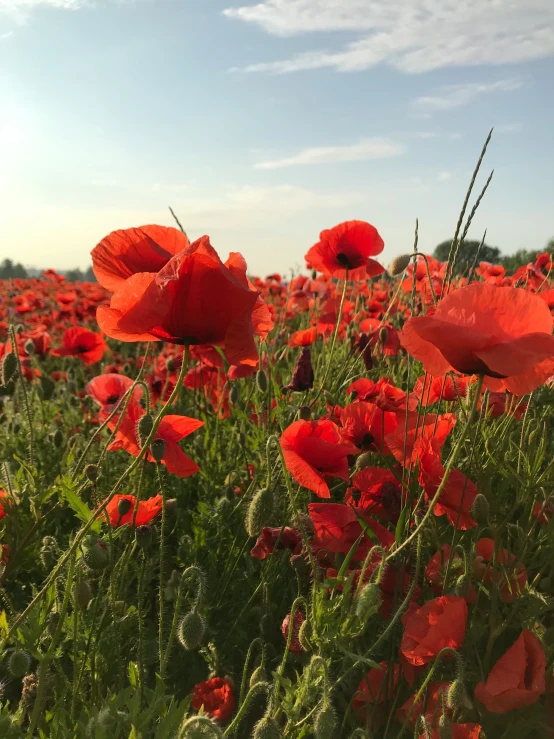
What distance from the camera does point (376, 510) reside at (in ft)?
5.59

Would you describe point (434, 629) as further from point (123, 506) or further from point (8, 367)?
point (8, 367)

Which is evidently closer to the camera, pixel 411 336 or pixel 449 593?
pixel 411 336

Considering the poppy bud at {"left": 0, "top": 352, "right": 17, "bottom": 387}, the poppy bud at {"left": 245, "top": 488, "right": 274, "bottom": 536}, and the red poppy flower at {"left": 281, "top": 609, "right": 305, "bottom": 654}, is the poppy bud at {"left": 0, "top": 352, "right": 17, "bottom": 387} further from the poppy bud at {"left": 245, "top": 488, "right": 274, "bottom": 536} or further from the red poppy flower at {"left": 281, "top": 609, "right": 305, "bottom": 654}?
the red poppy flower at {"left": 281, "top": 609, "right": 305, "bottom": 654}

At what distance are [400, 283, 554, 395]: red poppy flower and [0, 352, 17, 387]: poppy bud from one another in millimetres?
1265

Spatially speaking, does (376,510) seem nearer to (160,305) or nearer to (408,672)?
(408,672)

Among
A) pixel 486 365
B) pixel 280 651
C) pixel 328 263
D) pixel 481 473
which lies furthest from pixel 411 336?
pixel 328 263

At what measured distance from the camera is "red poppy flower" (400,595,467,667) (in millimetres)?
1284

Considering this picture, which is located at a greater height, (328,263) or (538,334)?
(328,263)

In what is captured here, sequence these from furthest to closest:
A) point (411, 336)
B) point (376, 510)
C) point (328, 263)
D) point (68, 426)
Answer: point (68, 426) → point (328, 263) → point (376, 510) → point (411, 336)

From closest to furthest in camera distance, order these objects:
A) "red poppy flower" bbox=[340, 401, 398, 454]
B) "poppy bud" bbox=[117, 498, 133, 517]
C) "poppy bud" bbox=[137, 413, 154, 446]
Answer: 1. "poppy bud" bbox=[137, 413, 154, 446]
2. "poppy bud" bbox=[117, 498, 133, 517]
3. "red poppy flower" bbox=[340, 401, 398, 454]

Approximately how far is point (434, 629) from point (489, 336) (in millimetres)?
625

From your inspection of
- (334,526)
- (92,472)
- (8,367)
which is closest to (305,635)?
(334,526)

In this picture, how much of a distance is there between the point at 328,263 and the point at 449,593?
5.66 feet

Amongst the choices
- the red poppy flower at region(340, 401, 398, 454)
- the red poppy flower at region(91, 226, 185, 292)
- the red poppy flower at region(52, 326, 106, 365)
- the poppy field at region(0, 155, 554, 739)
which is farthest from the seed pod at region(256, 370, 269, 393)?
the red poppy flower at region(52, 326, 106, 365)
